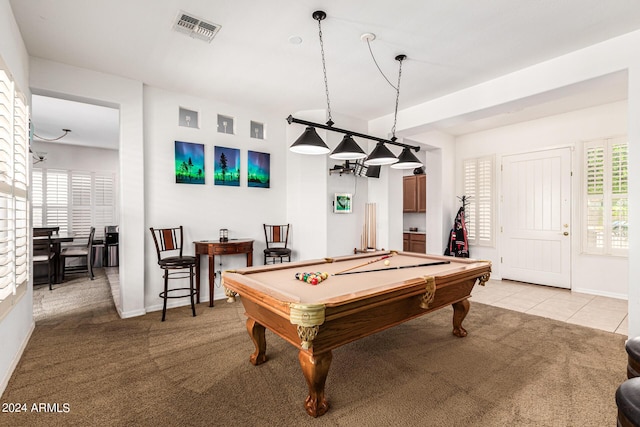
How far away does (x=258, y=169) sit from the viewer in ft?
15.7

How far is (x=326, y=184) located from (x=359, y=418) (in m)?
3.35

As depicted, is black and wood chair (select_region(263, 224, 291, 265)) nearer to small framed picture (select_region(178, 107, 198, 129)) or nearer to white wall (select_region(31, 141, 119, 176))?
small framed picture (select_region(178, 107, 198, 129))

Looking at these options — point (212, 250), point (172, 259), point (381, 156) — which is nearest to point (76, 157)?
point (172, 259)

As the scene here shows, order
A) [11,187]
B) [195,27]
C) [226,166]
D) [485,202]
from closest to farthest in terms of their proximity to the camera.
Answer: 1. [11,187]
2. [195,27]
3. [226,166]
4. [485,202]

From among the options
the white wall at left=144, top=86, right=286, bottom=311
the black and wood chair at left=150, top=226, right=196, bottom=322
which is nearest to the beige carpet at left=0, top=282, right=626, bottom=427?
the black and wood chair at left=150, top=226, right=196, bottom=322

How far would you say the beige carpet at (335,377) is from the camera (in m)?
1.89

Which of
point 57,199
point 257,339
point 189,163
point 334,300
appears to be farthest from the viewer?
point 57,199

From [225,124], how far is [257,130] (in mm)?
506

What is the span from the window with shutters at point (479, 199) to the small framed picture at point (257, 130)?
4125 mm

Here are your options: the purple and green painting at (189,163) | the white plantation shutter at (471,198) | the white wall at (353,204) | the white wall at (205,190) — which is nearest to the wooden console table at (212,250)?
the white wall at (205,190)

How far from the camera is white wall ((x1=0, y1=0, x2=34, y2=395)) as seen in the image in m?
2.21

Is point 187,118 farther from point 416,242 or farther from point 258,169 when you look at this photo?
point 416,242

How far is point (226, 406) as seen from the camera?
1.97m

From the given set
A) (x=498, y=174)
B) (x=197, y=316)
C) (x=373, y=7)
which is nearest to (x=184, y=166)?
(x=197, y=316)
